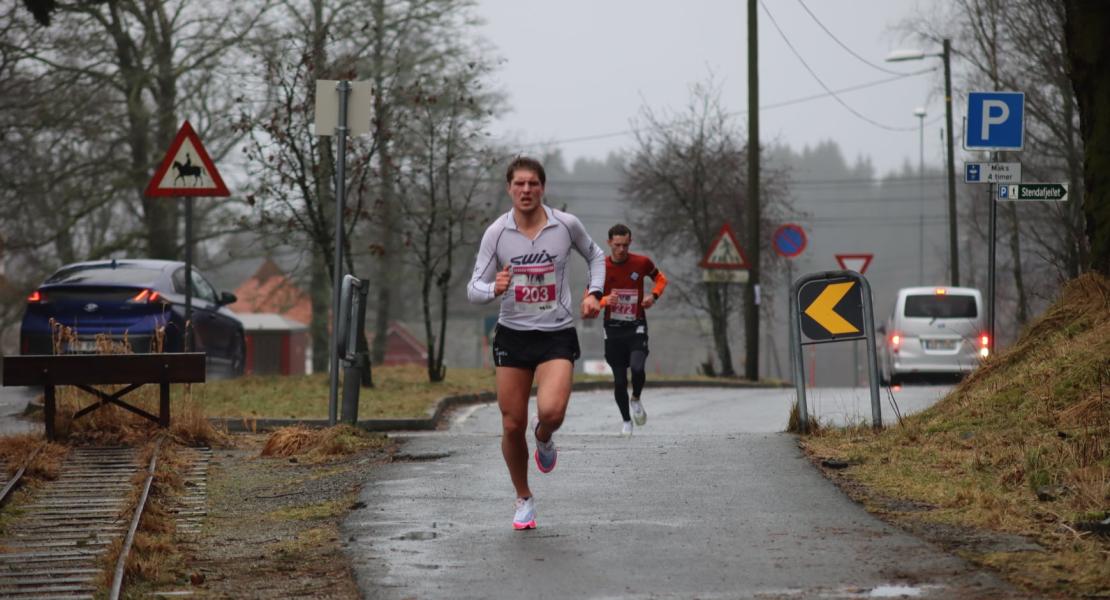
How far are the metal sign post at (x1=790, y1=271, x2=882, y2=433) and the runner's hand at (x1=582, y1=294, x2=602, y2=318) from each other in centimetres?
443

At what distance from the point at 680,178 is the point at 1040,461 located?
3036 centimetres

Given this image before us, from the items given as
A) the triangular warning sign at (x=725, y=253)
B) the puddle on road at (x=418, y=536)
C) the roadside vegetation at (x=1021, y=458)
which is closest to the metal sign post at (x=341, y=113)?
the roadside vegetation at (x=1021, y=458)

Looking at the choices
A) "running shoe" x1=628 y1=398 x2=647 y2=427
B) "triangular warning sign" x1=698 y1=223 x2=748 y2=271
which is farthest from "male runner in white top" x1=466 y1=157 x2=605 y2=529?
"triangular warning sign" x1=698 y1=223 x2=748 y2=271

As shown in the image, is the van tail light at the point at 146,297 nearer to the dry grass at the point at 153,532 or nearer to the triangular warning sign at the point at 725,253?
the dry grass at the point at 153,532

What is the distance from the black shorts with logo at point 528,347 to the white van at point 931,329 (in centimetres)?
1963

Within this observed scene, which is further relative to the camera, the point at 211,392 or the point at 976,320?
the point at 976,320

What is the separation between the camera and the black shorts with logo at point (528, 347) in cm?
795

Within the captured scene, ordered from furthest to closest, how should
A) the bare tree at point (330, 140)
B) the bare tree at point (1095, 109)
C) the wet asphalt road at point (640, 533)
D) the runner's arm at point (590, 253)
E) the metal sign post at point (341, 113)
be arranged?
the bare tree at point (330, 140)
the metal sign post at point (341, 113)
the bare tree at point (1095, 109)
the runner's arm at point (590, 253)
the wet asphalt road at point (640, 533)

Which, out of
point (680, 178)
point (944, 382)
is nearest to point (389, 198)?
point (680, 178)

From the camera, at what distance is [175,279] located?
19312 mm

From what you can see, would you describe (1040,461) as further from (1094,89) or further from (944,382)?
(944,382)

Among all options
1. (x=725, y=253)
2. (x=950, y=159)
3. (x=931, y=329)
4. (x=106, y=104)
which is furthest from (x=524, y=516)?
(x=950, y=159)

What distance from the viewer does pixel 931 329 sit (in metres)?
26.9

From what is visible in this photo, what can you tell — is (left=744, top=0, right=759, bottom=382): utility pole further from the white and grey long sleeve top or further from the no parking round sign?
the white and grey long sleeve top
